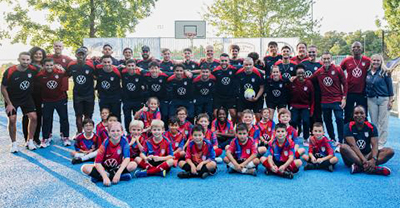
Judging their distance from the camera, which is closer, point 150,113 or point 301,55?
point 150,113

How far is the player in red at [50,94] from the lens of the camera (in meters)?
6.38

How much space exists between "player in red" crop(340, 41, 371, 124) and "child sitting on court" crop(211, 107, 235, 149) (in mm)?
2354

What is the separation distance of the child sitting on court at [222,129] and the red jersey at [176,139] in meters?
0.86

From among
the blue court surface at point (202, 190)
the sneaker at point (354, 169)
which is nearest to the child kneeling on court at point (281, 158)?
the blue court surface at point (202, 190)

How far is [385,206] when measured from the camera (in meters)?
3.52

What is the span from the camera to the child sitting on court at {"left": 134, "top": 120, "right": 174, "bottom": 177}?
480 centimetres

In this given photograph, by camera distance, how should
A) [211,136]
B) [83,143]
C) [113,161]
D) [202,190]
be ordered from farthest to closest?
[83,143] < [211,136] < [113,161] < [202,190]

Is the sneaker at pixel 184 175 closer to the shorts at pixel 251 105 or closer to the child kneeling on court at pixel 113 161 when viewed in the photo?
the child kneeling on court at pixel 113 161

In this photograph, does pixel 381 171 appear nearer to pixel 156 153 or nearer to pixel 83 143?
pixel 156 153

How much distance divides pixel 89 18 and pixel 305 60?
718 inches

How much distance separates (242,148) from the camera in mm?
4945

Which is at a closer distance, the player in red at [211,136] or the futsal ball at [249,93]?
the player in red at [211,136]

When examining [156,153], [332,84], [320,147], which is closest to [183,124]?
[156,153]

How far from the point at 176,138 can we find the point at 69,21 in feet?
61.9
